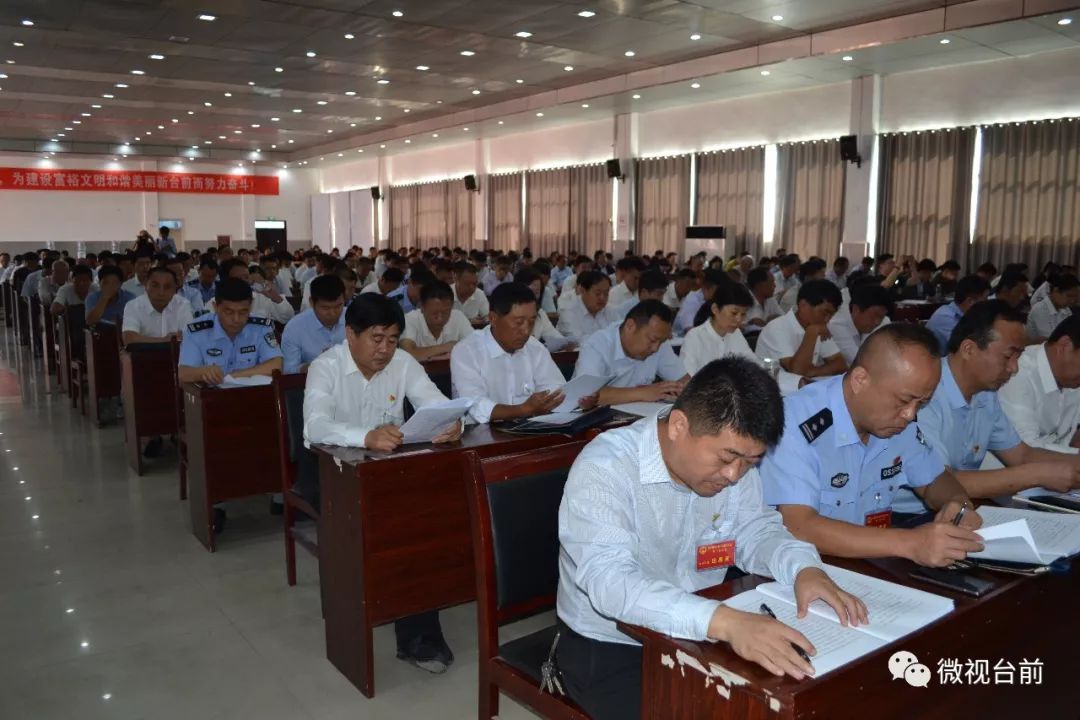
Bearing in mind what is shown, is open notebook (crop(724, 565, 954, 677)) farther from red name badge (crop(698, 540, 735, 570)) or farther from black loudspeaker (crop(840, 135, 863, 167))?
black loudspeaker (crop(840, 135, 863, 167))

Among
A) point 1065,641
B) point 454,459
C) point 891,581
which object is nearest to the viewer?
point 891,581

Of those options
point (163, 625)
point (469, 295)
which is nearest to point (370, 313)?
point (163, 625)

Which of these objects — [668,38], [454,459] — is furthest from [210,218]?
[454,459]

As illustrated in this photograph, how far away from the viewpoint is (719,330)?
4633 millimetres

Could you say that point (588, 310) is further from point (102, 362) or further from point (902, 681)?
point (902, 681)

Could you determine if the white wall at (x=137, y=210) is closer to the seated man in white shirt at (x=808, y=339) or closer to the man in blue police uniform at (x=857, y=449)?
the seated man in white shirt at (x=808, y=339)

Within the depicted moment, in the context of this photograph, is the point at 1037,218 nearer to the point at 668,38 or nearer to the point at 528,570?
the point at 668,38

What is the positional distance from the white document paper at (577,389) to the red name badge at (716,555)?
149 cm

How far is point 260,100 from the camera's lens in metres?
14.2

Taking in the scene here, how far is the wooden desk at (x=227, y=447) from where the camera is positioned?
384 cm

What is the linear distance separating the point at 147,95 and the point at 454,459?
13.4 meters

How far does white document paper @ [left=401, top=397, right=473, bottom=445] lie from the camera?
8.24ft

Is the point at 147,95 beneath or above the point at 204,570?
above

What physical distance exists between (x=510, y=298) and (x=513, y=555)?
1.70m
